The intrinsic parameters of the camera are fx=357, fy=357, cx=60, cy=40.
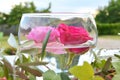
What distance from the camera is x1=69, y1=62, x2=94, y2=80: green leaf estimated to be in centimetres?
25

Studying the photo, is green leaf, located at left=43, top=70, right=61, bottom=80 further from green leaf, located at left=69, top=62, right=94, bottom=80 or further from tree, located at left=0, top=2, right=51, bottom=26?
tree, located at left=0, top=2, right=51, bottom=26

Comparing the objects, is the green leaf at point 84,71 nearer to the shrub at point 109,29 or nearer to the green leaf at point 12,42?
the green leaf at point 12,42

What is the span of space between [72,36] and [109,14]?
54.2 ft

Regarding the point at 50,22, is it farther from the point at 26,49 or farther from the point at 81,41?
the point at 26,49

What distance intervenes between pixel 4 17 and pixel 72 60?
14.4m

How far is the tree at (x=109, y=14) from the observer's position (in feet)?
53.9

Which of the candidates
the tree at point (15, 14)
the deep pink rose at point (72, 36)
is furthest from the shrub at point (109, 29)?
the deep pink rose at point (72, 36)

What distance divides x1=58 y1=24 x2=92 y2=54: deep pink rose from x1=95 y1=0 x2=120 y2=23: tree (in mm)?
16002

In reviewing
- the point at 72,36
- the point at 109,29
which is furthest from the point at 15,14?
the point at 72,36

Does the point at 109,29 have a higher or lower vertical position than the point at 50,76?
lower

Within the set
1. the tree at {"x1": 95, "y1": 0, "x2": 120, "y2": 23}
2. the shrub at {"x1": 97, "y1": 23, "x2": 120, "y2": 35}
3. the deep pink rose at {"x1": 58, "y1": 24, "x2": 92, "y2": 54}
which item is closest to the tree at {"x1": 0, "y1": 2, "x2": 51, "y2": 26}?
the shrub at {"x1": 97, "y1": 23, "x2": 120, "y2": 35}

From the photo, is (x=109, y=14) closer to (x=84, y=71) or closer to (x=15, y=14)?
(x=15, y=14)

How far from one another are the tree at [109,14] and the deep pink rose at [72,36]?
16002mm

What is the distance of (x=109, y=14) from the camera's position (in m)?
16.8
